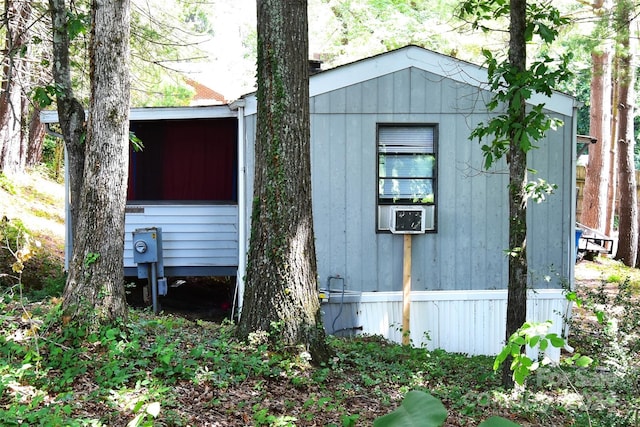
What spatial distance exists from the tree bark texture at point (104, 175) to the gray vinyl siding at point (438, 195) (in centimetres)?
394

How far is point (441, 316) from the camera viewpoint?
10.6 m

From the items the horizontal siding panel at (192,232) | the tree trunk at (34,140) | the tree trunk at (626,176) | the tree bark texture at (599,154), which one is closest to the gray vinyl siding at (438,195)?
the horizontal siding panel at (192,232)

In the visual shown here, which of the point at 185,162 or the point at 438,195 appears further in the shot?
the point at 185,162

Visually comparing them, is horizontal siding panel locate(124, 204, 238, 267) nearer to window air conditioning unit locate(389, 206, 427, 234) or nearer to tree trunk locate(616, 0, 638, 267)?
window air conditioning unit locate(389, 206, 427, 234)

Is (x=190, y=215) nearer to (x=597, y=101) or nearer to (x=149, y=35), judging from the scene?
(x=149, y=35)

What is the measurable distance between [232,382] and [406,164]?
5277 millimetres

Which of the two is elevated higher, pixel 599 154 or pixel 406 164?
pixel 599 154

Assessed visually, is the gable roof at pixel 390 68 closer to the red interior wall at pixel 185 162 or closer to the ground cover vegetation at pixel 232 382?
the red interior wall at pixel 185 162

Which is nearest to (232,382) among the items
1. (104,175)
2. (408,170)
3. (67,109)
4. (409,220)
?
(104,175)

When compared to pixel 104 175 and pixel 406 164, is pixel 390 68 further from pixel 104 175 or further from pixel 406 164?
pixel 104 175

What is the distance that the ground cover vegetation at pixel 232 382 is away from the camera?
5301 millimetres

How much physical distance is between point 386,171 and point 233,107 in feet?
7.89

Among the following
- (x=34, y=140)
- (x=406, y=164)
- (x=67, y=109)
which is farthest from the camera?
(x=34, y=140)

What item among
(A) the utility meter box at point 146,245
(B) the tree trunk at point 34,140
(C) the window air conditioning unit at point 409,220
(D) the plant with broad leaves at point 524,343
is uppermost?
(B) the tree trunk at point 34,140
